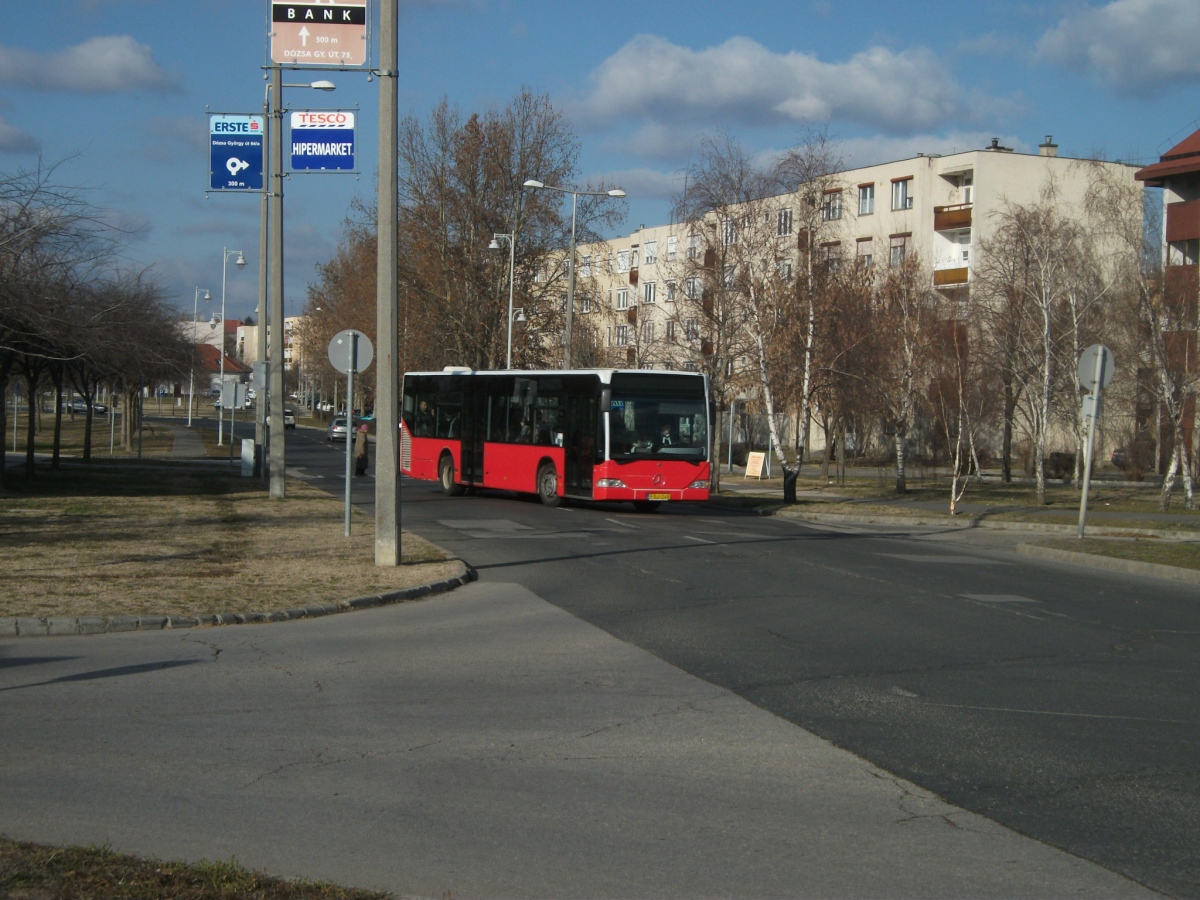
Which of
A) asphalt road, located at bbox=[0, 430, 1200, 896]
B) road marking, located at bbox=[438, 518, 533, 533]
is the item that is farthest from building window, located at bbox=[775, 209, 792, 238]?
asphalt road, located at bbox=[0, 430, 1200, 896]

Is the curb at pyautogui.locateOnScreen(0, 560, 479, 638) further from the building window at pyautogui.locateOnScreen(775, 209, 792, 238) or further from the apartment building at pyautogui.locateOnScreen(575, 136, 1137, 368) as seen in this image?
the apartment building at pyautogui.locateOnScreen(575, 136, 1137, 368)

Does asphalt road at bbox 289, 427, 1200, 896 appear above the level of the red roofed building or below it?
below

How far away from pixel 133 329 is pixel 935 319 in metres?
27.6

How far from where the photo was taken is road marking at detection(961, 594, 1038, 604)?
43.2 feet

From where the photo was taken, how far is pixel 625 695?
825cm

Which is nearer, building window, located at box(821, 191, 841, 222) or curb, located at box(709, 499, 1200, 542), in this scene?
curb, located at box(709, 499, 1200, 542)

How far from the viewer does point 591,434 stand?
1003 inches

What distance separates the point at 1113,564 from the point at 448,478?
59.0 ft

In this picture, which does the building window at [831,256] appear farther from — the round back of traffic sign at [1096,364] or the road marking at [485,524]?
the road marking at [485,524]

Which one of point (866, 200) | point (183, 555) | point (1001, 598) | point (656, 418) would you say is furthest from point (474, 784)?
point (866, 200)

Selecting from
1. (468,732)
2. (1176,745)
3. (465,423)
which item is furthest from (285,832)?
(465,423)

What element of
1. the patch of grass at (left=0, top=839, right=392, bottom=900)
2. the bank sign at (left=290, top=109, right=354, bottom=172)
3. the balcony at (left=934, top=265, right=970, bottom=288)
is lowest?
the patch of grass at (left=0, top=839, right=392, bottom=900)

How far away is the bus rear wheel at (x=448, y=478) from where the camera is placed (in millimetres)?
31031

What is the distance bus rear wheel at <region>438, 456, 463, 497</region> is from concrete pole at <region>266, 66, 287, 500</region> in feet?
19.2
